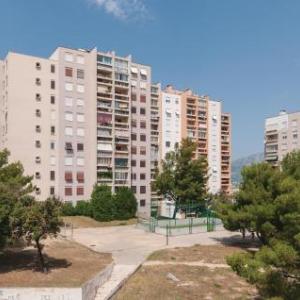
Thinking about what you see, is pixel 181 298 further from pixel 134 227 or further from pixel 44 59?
pixel 44 59

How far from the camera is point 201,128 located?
10606 cm

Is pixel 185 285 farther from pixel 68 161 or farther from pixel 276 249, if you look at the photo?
pixel 68 161

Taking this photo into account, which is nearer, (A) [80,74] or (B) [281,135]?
(A) [80,74]

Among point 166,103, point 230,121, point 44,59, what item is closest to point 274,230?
point 44,59

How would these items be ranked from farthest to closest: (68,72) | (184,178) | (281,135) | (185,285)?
(281,135) < (68,72) < (184,178) < (185,285)

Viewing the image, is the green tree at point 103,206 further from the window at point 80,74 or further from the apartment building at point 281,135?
the apartment building at point 281,135

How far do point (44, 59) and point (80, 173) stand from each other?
20513mm

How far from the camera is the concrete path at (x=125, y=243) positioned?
98.1 ft

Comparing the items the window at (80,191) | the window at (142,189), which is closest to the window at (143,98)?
the window at (142,189)

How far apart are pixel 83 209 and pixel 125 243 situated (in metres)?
26.5

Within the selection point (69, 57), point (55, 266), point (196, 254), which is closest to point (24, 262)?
point (55, 266)

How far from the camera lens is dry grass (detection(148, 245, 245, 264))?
3531cm

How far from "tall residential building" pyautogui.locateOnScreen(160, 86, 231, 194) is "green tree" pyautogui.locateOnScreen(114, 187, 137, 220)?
29275mm

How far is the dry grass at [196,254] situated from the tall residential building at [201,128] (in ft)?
187
